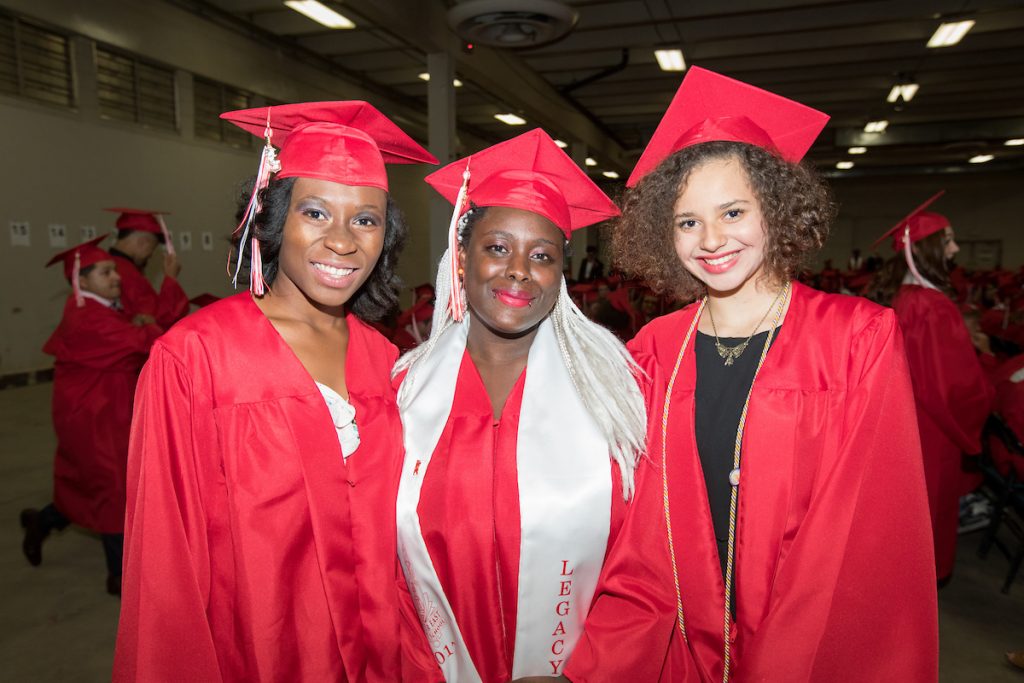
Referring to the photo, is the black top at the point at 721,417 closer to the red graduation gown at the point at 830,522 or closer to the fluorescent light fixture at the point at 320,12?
the red graduation gown at the point at 830,522

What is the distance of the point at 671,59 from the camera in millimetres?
9773

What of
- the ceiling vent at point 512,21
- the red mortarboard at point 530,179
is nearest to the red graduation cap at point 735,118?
the red mortarboard at point 530,179

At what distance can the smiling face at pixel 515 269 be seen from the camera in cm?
176

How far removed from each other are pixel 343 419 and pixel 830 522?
1122mm

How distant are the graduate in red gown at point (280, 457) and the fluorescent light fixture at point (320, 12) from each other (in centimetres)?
640

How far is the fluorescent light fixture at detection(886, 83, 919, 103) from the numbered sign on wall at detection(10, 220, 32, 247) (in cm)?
1305

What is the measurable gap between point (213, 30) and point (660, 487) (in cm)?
1028

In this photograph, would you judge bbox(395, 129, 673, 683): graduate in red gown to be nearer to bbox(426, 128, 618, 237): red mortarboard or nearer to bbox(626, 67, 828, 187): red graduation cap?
bbox(426, 128, 618, 237): red mortarboard

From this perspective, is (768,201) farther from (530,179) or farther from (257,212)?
(257,212)

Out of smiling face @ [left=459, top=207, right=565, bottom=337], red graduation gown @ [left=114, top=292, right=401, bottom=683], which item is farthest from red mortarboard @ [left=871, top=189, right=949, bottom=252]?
red graduation gown @ [left=114, top=292, right=401, bottom=683]

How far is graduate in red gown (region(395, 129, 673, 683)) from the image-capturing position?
A: 1.66 meters

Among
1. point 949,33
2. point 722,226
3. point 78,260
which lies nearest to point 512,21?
point 78,260

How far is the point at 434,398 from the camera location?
5.93 ft

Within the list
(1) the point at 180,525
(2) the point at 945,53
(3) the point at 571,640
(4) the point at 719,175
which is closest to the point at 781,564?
(3) the point at 571,640
